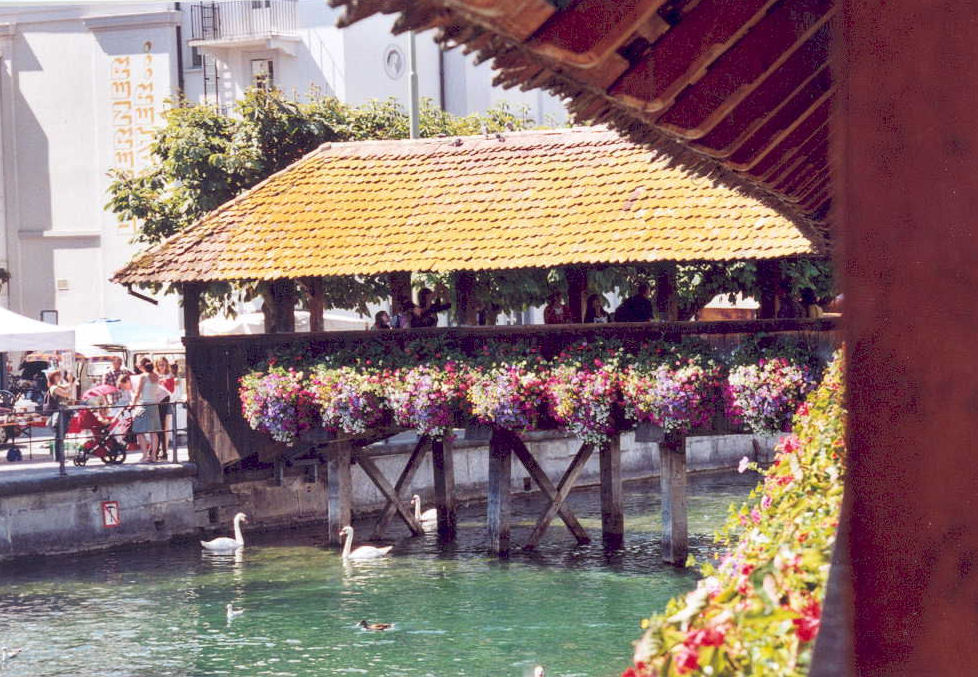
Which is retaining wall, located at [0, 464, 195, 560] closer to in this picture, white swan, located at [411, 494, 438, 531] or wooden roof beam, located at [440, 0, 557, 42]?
white swan, located at [411, 494, 438, 531]

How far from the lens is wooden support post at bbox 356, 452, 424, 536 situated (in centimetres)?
1970

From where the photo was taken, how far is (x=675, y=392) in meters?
15.8

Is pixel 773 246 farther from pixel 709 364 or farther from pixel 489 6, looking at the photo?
pixel 489 6

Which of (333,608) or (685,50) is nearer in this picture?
(685,50)

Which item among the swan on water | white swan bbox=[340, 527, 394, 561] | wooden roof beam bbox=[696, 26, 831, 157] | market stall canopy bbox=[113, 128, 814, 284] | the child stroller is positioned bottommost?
the swan on water

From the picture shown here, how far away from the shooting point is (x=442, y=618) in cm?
1488

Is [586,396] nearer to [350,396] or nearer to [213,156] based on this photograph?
→ [350,396]

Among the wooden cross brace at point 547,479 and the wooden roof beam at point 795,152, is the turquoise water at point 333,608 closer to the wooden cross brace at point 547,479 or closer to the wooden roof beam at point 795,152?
the wooden cross brace at point 547,479

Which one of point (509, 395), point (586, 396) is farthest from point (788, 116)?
point (509, 395)

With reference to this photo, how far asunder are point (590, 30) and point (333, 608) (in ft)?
43.9

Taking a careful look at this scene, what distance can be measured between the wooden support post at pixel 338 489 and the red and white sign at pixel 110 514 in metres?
2.27

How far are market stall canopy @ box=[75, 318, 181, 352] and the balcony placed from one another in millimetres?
9351

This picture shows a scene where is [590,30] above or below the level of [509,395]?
above

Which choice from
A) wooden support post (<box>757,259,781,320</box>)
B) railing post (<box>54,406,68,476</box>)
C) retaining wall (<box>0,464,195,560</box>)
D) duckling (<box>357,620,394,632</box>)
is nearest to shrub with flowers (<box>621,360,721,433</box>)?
wooden support post (<box>757,259,781,320</box>)
